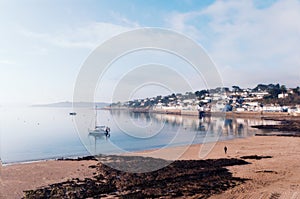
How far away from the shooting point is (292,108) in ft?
226

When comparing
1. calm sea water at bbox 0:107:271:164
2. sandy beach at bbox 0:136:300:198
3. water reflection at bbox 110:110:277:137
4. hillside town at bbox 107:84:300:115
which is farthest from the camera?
hillside town at bbox 107:84:300:115

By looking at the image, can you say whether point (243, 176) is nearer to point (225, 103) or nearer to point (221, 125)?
point (221, 125)

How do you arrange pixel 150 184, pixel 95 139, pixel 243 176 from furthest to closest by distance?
1. pixel 95 139
2. pixel 243 176
3. pixel 150 184

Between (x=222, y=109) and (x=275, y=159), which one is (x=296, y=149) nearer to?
(x=275, y=159)

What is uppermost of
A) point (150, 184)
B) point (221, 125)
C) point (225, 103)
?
point (225, 103)

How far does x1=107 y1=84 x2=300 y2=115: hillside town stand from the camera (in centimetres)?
7793

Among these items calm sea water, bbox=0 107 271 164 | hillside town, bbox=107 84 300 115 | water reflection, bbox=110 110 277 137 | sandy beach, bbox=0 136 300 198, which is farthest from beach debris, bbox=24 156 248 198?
hillside town, bbox=107 84 300 115

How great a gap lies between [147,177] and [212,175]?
2.83 m

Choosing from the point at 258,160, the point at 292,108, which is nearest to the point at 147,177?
the point at 258,160

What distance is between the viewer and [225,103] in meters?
95.9

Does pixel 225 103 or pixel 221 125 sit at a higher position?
pixel 225 103

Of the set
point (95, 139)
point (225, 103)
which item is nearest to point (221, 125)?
point (95, 139)

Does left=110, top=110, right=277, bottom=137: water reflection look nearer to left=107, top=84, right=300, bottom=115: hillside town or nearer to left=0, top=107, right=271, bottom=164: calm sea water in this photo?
left=0, top=107, right=271, bottom=164: calm sea water

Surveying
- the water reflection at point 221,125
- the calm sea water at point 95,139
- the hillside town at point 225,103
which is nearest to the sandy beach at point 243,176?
the calm sea water at point 95,139
